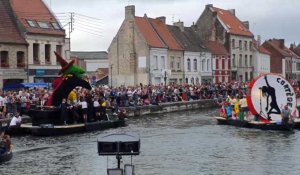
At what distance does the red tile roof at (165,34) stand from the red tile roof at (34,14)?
17607 millimetres

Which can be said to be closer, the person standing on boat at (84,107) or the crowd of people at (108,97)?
the person standing on boat at (84,107)

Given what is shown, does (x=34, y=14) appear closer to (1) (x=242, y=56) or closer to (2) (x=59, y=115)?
(2) (x=59, y=115)

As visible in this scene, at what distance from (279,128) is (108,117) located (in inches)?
434

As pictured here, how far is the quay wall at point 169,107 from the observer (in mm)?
47656

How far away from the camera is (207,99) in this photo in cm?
5938

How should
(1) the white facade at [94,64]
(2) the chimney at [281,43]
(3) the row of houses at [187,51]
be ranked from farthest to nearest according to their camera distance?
(2) the chimney at [281,43]
(1) the white facade at [94,64]
(3) the row of houses at [187,51]

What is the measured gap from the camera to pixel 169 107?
52406 millimetres

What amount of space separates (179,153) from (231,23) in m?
66.0

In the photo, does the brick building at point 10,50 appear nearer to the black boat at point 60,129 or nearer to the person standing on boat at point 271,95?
the black boat at point 60,129

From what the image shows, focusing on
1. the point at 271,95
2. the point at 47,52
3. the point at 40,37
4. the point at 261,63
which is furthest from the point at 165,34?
the point at 271,95

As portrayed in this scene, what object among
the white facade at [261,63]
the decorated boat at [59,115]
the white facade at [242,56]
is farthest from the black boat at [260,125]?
the white facade at [261,63]

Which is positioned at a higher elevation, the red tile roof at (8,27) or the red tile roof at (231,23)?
the red tile roof at (231,23)

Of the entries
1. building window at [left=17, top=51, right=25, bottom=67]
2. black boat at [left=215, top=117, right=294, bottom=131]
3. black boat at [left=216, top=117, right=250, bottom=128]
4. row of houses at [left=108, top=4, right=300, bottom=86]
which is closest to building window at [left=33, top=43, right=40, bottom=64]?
building window at [left=17, top=51, right=25, bottom=67]

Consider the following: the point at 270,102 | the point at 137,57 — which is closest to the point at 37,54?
the point at 137,57
